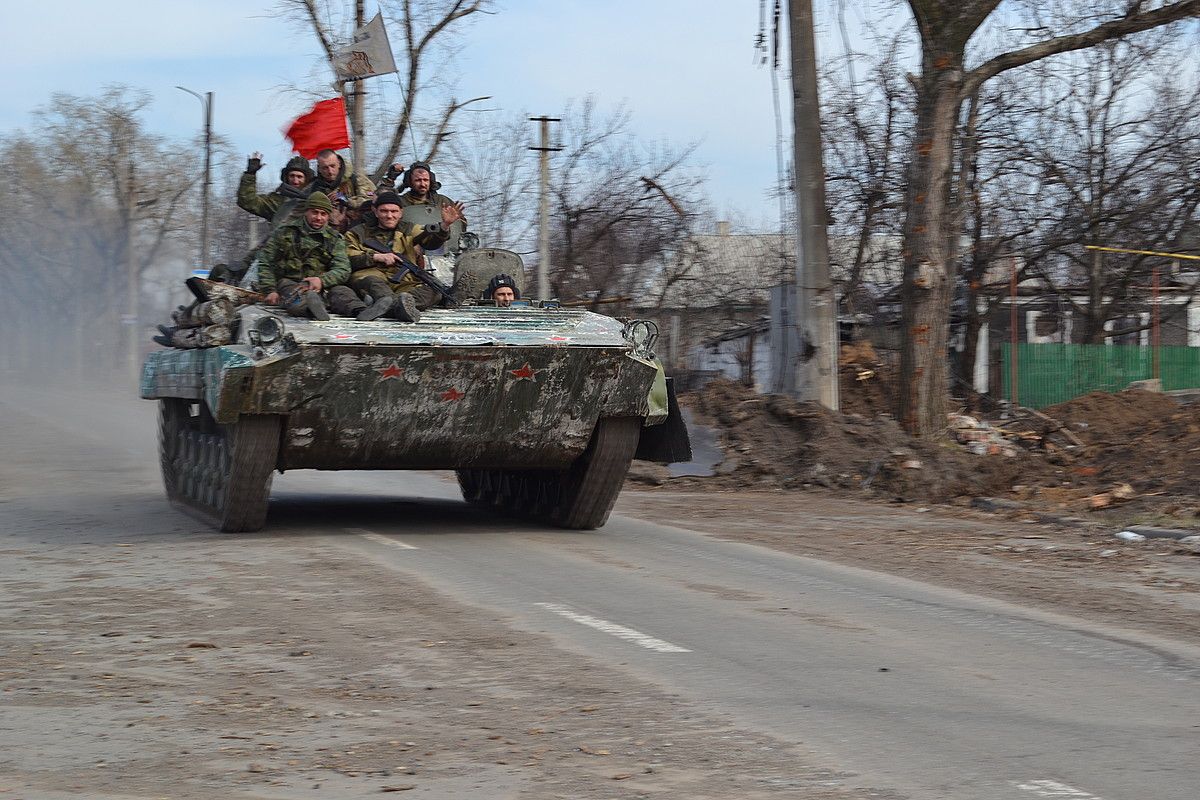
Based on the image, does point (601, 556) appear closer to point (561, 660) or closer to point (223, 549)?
point (223, 549)

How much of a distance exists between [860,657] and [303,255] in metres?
5.75

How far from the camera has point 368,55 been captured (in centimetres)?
2450

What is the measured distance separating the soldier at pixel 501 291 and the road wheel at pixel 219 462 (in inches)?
80.5

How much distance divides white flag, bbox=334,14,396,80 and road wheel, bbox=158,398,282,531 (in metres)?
12.1

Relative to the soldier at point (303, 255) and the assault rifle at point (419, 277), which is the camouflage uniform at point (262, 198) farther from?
the assault rifle at point (419, 277)

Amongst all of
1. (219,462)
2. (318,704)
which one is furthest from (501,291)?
(318,704)

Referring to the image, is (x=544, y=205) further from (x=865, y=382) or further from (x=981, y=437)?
(x=981, y=437)

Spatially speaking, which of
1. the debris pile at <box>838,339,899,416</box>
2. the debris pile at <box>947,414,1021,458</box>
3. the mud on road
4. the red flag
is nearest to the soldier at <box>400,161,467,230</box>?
the red flag

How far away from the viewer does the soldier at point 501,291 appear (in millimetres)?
10727

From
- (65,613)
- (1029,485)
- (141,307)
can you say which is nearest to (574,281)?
(1029,485)

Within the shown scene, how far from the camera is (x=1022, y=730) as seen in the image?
182 inches

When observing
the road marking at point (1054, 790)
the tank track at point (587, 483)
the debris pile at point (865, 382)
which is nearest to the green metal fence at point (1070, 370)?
the debris pile at point (865, 382)

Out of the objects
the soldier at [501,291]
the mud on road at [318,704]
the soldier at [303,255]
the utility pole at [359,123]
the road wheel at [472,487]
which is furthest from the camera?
the utility pole at [359,123]

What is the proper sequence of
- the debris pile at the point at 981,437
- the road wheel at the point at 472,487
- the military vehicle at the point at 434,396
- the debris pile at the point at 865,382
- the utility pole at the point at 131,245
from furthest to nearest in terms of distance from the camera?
the utility pole at the point at 131,245 < the debris pile at the point at 865,382 < the debris pile at the point at 981,437 < the road wheel at the point at 472,487 < the military vehicle at the point at 434,396
